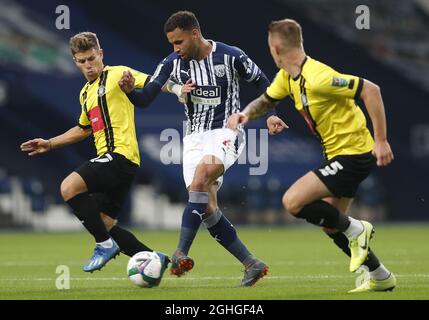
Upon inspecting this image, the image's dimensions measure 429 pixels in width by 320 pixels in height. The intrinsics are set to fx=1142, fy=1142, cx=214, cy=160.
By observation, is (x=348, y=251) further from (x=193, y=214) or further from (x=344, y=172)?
(x=193, y=214)

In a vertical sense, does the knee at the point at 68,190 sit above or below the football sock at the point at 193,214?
above

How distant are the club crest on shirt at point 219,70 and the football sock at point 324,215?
1793 millimetres

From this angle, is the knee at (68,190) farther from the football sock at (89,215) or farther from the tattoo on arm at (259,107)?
the tattoo on arm at (259,107)

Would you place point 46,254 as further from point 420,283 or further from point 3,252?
point 420,283

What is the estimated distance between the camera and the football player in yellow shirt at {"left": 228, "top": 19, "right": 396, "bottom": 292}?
310 inches

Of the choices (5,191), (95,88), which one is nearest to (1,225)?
(5,191)

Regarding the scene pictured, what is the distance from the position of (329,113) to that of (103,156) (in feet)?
6.53

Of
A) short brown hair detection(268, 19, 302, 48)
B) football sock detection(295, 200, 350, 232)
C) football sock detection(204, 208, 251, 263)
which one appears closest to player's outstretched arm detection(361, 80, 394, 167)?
football sock detection(295, 200, 350, 232)

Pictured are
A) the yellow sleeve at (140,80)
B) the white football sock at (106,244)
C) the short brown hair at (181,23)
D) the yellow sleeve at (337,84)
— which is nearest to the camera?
the yellow sleeve at (337,84)

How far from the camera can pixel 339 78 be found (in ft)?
25.8

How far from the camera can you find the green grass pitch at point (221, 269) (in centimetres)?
817

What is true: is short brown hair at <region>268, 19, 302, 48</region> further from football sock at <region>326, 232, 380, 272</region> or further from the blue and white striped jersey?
football sock at <region>326, 232, 380, 272</region>

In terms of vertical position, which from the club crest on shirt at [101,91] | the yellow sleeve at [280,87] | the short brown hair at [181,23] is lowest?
the club crest on shirt at [101,91]

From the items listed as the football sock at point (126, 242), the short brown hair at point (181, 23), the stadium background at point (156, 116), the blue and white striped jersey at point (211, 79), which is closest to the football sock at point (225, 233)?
the football sock at point (126, 242)
